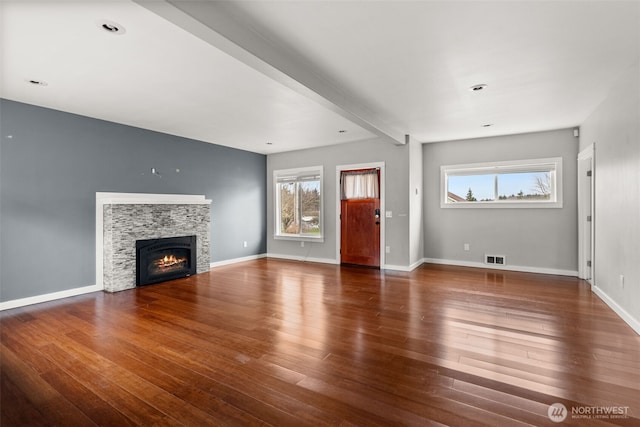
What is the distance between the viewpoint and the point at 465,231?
6.39 metres

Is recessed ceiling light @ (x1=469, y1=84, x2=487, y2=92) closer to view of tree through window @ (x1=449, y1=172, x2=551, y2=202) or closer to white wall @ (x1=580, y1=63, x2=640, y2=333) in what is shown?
white wall @ (x1=580, y1=63, x2=640, y2=333)

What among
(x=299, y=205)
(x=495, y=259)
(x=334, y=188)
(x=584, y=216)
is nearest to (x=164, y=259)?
(x=299, y=205)

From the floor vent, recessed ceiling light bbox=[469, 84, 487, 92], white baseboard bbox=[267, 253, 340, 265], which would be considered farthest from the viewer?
white baseboard bbox=[267, 253, 340, 265]

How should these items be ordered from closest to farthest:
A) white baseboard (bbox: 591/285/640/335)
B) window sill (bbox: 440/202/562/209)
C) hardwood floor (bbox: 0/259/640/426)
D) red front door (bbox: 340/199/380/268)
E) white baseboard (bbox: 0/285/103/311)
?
hardwood floor (bbox: 0/259/640/426) → white baseboard (bbox: 591/285/640/335) → white baseboard (bbox: 0/285/103/311) → window sill (bbox: 440/202/562/209) → red front door (bbox: 340/199/380/268)

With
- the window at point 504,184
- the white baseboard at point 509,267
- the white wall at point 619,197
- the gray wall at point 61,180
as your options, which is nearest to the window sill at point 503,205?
the window at point 504,184

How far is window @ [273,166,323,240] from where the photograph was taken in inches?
285

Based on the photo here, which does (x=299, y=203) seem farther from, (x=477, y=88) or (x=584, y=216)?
(x=584, y=216)

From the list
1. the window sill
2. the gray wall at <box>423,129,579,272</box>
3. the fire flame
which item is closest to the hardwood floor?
the fire flame

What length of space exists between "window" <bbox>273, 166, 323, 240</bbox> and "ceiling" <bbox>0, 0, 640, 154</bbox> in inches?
99.5

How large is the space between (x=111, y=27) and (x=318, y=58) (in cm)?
167

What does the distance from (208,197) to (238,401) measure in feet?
16.7

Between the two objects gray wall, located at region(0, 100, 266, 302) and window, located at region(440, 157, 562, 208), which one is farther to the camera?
window, located at region(440, 157, 562, 208)

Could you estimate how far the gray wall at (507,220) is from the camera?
552cm

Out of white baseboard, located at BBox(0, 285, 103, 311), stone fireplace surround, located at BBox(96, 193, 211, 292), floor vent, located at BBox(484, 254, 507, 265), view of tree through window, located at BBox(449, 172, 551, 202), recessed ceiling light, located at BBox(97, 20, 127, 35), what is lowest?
white baseboard, located at BBox(0, 285, 103, 311)
